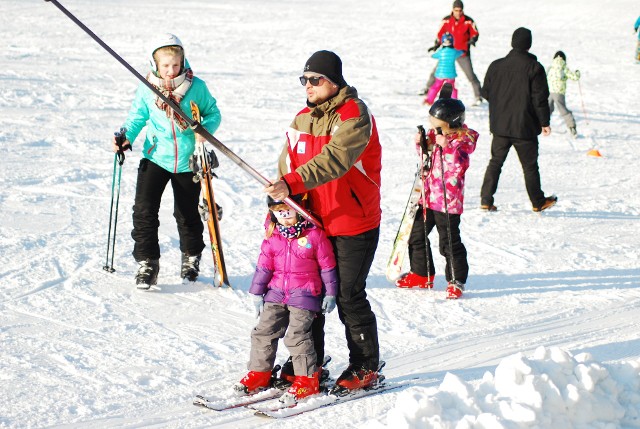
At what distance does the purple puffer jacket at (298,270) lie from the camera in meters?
4.86

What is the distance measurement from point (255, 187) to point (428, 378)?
16.8ft

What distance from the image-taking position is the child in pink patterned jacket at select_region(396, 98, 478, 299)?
695 centimetres

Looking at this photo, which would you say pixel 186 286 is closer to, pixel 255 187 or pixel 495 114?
pixel 255 187

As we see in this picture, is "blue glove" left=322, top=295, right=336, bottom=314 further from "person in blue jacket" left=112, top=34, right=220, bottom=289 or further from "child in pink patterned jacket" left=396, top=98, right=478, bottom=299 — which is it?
"child in pink patterned jacket" left=396, top=98, right=478, bottom=299

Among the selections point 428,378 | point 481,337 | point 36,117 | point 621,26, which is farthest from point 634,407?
point 621,26

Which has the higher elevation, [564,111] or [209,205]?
[564,111]

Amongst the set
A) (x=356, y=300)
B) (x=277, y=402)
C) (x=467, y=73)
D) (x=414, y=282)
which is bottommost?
(x=277, y=402)

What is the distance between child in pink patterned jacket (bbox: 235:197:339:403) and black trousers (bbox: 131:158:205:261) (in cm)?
197

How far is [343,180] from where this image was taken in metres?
4.84

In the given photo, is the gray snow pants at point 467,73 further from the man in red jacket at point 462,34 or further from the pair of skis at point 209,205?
the pair of skis at point 209,205

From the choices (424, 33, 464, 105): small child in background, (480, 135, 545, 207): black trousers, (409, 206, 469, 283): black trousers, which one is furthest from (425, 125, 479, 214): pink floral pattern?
(424, 33, 464, 105): small child in background

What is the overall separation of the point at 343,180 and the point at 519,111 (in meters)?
4.91

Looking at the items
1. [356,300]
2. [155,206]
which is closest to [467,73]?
[155,206]

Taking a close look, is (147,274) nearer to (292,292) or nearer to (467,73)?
(292,292)
